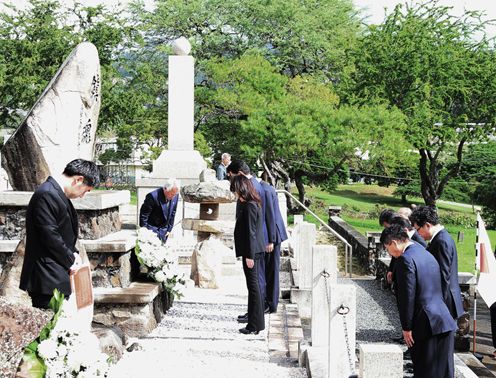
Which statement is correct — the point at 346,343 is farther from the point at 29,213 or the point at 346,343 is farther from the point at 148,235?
the point at 148,235

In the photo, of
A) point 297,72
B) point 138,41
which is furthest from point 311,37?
point 138,41

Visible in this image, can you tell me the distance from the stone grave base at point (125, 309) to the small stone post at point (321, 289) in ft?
5.72

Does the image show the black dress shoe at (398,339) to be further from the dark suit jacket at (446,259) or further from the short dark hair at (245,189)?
the short dark hair at (245,189)

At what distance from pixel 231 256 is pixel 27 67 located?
18925 millimetres

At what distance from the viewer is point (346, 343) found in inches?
228

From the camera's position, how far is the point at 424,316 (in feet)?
18.2

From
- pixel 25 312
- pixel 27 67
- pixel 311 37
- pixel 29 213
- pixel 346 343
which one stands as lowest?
pixel 346 343

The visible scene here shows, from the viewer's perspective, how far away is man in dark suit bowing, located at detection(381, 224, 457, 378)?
5566 millimetres

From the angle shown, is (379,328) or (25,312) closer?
(25,312)

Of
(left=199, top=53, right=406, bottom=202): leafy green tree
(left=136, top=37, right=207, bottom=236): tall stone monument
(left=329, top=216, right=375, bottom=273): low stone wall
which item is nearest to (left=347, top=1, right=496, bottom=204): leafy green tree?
(left=199, top=53, right=406, bottom=202): leafy green tree

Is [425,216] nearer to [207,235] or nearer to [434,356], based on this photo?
[434,356]

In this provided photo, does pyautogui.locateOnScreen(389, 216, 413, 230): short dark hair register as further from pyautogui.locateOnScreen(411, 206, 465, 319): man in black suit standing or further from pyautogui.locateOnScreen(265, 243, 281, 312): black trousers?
pyautogui.locateOnScreen(265, 243, 281, 312): black trousers

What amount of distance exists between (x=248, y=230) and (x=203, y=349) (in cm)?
148

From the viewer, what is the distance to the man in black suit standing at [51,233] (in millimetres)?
5500
